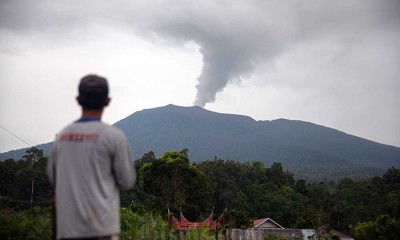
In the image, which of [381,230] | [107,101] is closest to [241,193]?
[381,230]

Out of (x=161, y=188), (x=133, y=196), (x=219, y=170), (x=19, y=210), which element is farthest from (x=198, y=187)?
(x=19, y=210)

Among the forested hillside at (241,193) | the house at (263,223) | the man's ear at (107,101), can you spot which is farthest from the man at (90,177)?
the house at (263,223)

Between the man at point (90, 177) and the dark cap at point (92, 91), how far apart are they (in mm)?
95

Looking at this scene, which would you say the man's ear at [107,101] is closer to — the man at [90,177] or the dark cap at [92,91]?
the dark cap at [92,91]

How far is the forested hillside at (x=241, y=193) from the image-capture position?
2934cm

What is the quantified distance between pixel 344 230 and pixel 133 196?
24191 millimetres

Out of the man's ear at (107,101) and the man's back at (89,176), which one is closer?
the man's back at (89,176)

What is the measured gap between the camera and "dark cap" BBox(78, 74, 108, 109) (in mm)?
2162

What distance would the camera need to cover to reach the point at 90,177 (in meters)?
2.06

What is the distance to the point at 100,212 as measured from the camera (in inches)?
80.6

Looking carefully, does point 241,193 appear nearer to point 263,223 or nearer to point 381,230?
point 263,223

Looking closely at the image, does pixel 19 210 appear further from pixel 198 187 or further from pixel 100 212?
pixel 198 187

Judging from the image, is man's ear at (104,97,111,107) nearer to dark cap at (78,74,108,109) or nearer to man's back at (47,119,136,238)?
dark cap at (78,74,108,109)

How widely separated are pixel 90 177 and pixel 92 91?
433 millimetres
